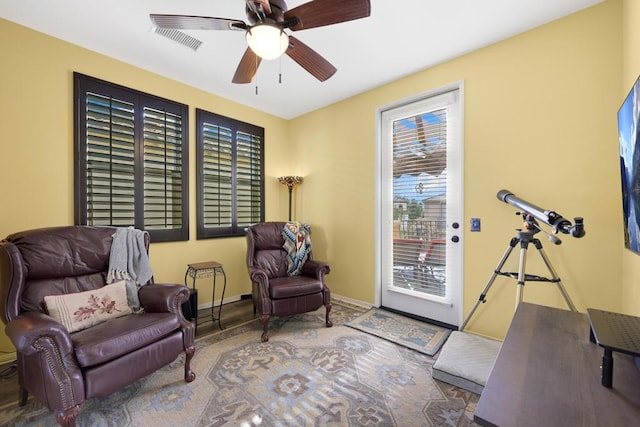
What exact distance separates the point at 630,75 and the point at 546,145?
0.61m

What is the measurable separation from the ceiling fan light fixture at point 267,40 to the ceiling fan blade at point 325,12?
0.30 feet

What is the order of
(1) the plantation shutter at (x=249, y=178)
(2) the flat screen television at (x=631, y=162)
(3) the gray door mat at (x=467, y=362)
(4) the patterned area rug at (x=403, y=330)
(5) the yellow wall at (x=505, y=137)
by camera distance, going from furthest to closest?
(1) the plantation shutter at (x=249, y=178) < (4) the patterned area rug at (x=403, y=330) < (5) the yellow wall at (x=505, y=137) < (3) the gray door mat at (x=467, y=362) < (2) the flat screen television at (x=631, y=162)

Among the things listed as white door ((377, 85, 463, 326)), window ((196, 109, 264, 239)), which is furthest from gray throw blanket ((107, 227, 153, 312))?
white door ((377, 85, 463, 326))

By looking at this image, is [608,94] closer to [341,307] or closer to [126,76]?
[341,307]

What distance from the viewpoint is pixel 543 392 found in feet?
2.43

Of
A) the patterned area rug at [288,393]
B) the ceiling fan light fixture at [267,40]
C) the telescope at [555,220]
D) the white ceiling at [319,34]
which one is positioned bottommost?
the patterned area rug at [288,393]

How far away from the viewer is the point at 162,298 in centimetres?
199

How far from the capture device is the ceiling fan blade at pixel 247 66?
1.99 m

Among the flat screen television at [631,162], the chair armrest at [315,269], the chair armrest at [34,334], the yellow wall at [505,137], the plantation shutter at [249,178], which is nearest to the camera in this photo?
the flat screen television at [631,162]

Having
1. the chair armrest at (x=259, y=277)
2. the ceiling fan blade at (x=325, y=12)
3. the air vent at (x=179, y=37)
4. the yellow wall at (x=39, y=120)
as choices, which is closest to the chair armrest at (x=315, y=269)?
the chair armrest at (x=259, y=277)

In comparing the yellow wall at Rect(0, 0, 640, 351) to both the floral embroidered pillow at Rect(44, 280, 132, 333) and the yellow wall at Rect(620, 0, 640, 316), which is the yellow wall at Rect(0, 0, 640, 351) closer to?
the yellow wall at Rect(620, 0, 640, 316)

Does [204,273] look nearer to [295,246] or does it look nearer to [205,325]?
[205,325]

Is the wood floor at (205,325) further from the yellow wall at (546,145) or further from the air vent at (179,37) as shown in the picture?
the air vent at (179,37)

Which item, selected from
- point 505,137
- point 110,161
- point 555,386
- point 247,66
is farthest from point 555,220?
point 110,161
